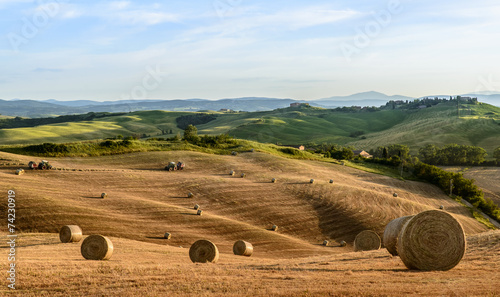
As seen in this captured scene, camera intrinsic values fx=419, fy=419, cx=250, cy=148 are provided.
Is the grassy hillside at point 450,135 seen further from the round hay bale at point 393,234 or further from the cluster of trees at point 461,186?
the round hay bale at point 393,234

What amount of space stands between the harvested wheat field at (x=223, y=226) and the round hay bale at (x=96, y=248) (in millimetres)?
722

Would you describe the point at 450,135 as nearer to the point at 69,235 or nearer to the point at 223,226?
the point at 223,226

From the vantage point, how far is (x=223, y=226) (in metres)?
35.5

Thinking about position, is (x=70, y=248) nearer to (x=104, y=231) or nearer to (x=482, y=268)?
(x=104, y=231)

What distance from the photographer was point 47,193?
36.6 m

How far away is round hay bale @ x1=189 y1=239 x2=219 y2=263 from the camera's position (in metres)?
23.4

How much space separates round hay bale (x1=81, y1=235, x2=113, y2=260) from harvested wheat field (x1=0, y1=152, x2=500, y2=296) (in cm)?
72

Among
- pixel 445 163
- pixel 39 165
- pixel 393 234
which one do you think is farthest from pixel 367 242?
pixel 445 163

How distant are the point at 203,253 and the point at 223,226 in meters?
11.8

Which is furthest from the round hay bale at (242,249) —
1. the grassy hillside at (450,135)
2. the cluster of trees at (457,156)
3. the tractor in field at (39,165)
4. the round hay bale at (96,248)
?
the grassy hillside at (450,135)

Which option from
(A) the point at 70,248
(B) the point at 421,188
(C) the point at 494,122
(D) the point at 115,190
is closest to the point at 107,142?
(D) the point at 115,190

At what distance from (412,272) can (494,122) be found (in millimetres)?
176705

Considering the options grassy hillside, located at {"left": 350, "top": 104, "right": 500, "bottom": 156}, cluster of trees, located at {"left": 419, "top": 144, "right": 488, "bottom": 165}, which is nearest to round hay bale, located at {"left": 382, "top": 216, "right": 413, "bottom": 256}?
cluster of trees, located at {"left": 419, "top": 144, "right": 488, "bottom": 165}

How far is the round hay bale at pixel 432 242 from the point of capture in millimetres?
18031
